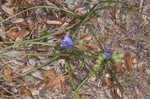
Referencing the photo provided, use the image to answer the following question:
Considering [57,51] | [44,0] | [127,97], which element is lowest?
[127,97]

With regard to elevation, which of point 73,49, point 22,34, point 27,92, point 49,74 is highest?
point 22,34

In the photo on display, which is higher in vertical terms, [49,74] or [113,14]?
[113,14]

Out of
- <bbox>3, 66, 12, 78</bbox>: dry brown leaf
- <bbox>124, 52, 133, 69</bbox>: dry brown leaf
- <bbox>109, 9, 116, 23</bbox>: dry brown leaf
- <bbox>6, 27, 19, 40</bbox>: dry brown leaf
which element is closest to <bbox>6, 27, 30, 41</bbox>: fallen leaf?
<bbox>6, 27, 19, 40</bbox>: dry brown leaf

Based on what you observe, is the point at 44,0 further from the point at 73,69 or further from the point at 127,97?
the point at 127,97

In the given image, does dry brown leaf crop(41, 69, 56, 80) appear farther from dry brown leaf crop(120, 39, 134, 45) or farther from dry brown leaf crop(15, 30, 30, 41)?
dry brown leaf crop(120, 39, 134, 45)

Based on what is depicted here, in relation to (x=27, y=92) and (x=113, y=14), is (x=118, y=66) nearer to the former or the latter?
(x=113, y=14)

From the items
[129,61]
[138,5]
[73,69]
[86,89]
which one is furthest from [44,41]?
[138,5]

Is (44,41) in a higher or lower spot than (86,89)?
higher

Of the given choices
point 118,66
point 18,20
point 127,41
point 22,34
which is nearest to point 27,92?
point 22,34

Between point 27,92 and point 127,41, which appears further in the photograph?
point 127,41

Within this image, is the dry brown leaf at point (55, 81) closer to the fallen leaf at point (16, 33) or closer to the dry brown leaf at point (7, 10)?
the fallen leaf at point (16, 33)

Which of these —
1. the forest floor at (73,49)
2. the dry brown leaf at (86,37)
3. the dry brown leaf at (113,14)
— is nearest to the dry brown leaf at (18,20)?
the forest floor at (73,49)
